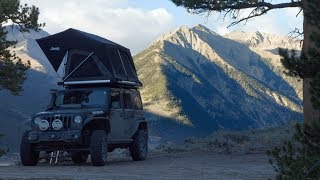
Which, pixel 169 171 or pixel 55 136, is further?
pixel 55 136

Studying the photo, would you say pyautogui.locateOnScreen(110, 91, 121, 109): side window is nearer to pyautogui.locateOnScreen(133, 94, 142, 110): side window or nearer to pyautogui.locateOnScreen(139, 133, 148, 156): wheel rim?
pyautogui.locateOnScreen(133, 94, 142, 110): side window

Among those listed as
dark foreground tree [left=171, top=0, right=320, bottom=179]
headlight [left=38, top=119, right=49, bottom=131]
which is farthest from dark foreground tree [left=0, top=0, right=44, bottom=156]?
dark foreground tree [left=171, top=0, right=320, bottom=179]

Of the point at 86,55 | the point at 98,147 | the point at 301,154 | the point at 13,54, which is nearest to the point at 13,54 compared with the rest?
the point at 13,54

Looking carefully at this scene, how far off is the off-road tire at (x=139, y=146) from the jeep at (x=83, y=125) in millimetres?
84

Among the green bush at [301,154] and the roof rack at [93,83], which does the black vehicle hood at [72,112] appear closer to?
the roof rack at [93,83]

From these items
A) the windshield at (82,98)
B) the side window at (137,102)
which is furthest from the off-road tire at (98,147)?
the side window at (137,102)

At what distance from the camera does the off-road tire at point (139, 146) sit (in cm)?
1670

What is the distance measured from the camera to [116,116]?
15.4 metres

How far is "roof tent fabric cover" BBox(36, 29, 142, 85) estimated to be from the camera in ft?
52.7

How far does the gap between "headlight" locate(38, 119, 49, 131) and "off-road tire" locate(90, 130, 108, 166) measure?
1.19 metres

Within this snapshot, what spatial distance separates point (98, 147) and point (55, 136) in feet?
3.66

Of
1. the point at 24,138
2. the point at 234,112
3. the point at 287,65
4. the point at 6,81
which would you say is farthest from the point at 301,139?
the point at 234,112

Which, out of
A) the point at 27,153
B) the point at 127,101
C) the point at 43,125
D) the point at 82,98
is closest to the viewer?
the point at 43,125

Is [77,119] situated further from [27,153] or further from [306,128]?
[306,128]
